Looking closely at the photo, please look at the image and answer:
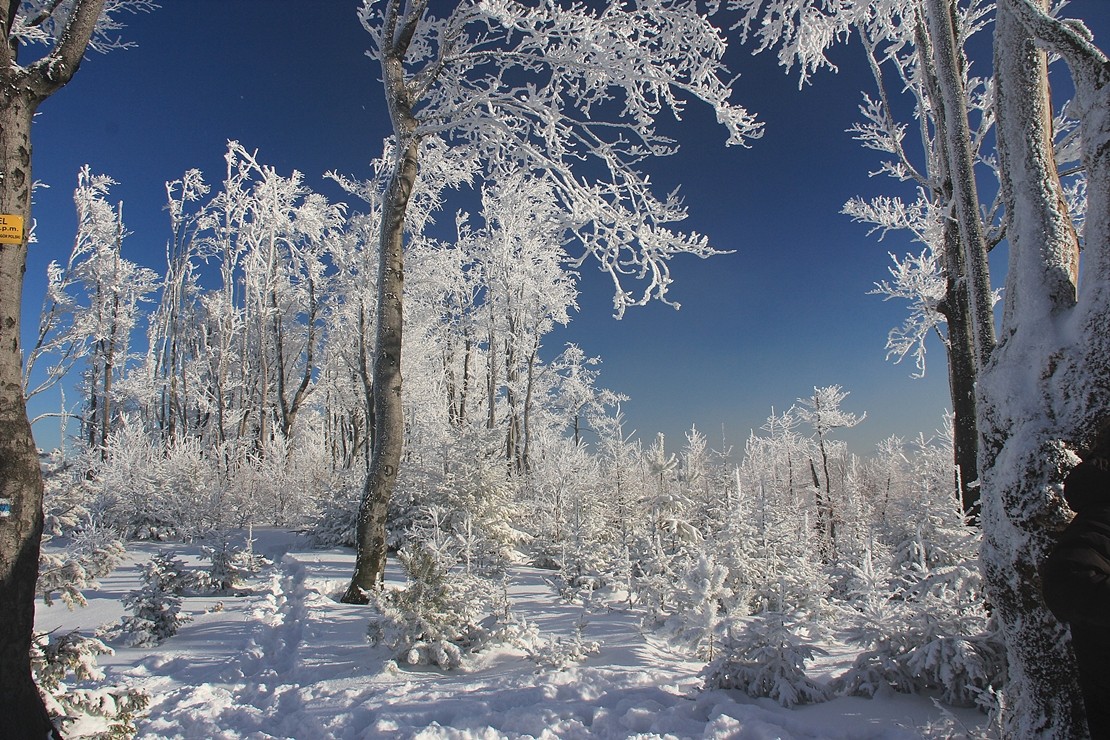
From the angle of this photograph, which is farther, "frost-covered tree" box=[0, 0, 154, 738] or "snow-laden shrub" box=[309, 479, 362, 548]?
"snow-laden shrub" box=[309, 479, 362, 548]

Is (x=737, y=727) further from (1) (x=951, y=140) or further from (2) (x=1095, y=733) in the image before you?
(1) (x=951, y=140)

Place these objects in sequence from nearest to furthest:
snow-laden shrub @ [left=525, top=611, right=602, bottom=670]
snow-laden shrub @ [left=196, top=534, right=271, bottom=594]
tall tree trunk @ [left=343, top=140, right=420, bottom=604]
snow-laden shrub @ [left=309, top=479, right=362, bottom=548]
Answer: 1. snow-laden shrub @ [left=525, top=611, right=602, bottom=670]
2. tall tree trunk @ [left=343, top=140, right=420, bottom=604]
3. snow-laden shrub @ [left=196, top=534, right=271, bottom=594]
4. snow-laden shrub @ [left=309, top=479, right=362, bottom=548]

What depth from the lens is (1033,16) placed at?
2.54 metres

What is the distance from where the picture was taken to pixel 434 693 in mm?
3771

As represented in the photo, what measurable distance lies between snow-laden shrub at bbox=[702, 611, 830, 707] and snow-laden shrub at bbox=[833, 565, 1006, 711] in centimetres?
34

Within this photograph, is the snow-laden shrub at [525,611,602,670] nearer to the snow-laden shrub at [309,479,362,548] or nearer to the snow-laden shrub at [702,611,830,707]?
the snow-laden shrub at [702,611,830,707]

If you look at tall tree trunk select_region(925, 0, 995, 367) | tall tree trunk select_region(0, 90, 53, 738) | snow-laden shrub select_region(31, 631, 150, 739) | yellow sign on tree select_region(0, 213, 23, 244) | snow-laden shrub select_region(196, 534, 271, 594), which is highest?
tall tree trunk select_region(925, 0, 995, 367)

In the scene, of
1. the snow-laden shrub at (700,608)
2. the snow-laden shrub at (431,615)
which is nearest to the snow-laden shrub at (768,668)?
the snow-laden shrub at (700,608)

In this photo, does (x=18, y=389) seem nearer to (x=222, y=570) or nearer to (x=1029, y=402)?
(x=1029, y=402)

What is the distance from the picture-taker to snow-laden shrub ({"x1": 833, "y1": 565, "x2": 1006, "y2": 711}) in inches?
130

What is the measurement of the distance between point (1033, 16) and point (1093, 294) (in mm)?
1413

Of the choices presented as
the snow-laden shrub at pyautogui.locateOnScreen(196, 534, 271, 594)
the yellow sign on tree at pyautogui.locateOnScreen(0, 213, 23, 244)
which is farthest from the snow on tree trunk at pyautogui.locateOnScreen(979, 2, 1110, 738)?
the snow-laden shrub at pyautogui.locateOnScreen(196, 534, 271, 594)

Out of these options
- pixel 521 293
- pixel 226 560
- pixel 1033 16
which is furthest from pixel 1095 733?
pixel 521 293

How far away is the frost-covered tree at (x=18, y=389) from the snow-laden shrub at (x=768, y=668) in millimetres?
3840
